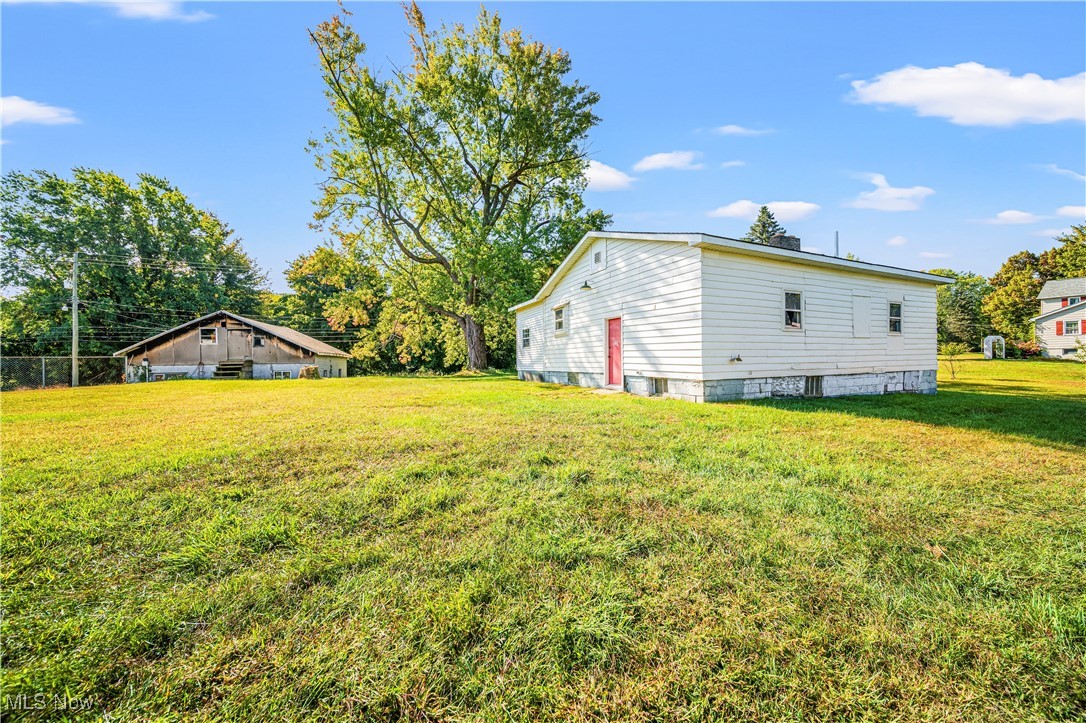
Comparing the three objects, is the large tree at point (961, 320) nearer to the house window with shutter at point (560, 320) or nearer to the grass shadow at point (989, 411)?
the grass shadow at point (989, 411)

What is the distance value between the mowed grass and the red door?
7155 mm

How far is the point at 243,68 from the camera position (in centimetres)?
901

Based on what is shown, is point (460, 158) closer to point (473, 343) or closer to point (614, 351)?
point (473, 343)

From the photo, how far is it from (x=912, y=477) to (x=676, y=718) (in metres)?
3.76

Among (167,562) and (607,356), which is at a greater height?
(607,356)

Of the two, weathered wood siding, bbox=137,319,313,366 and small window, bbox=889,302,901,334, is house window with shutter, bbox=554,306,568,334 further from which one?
weathered wood siding, bbox=137,319,313,366

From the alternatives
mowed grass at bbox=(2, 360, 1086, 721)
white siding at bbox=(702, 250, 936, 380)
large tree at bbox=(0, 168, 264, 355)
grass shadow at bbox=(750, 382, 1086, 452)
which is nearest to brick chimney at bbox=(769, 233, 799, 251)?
white siding at bbox=(702, 250, 936, 380)

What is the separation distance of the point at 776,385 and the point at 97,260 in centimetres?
4229

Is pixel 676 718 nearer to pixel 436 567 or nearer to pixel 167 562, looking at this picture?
pixel 436 567

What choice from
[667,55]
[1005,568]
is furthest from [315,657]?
[667,55]

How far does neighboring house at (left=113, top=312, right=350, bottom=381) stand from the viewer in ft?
81.1

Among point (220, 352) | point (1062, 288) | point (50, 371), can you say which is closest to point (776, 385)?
point (50, 371)

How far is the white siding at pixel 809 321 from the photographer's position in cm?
872

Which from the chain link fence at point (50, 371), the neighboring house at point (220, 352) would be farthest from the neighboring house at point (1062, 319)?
the chain link fence at point (50, 371)
